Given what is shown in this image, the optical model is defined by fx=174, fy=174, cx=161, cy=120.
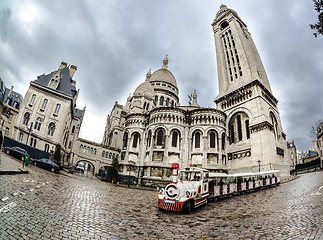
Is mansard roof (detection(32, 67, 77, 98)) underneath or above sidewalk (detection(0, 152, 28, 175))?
above

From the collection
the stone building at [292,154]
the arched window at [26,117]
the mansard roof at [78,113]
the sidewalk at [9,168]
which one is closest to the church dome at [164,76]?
the mansard roof at [78,113]

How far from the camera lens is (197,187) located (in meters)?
10.7

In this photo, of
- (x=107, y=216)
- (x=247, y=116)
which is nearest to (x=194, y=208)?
(x=107, y=216)

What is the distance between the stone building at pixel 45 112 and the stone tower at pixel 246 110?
33286mm

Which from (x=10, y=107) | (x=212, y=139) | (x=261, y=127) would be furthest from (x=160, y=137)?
(x=10, y=107)

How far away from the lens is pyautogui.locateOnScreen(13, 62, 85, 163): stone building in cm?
3179

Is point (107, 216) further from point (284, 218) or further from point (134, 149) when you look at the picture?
point (134, 149)

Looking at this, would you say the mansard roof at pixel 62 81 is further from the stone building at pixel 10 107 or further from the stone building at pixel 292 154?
the stone building at pixel 292 154

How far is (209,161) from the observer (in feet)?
99.1

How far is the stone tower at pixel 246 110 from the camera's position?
94.3 ft

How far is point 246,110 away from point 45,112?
3878cm

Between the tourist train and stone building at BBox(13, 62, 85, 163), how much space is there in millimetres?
30710

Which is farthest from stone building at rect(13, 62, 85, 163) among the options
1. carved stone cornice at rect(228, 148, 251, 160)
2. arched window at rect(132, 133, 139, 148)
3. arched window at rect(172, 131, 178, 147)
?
carved stone cornice at rect(228, 148, 251, 160)

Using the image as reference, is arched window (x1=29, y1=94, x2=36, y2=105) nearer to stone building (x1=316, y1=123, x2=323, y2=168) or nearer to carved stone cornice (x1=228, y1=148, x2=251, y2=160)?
carved stone cornice (x1=228, y1=148, x2=251, y2=160)
